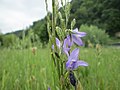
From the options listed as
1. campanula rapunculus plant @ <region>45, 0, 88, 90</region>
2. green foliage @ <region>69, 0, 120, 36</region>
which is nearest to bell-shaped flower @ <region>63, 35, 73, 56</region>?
campanula rapunculus plant @ <region>45, 0, 88, 90</region>

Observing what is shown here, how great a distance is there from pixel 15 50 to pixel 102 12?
43.9 m

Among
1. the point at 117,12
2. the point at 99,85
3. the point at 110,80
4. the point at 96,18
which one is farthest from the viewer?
the point at 96,18

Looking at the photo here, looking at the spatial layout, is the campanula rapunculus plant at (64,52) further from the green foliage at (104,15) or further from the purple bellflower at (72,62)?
the green foliage at (104,15)

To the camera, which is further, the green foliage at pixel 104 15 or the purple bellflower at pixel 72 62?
the green foliage at pixel 104 15

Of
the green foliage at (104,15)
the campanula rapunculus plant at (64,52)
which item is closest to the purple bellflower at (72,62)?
the campanula rapunculus plant at (64,52)

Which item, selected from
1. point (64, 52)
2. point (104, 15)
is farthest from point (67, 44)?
point (104, 15)

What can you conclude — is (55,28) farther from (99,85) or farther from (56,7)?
(99,85)

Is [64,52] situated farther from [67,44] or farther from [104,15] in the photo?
[104,15]

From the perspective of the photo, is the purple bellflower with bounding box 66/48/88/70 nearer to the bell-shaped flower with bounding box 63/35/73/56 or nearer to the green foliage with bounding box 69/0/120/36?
the bell-shaped flower with bounding box 63/35/73/56

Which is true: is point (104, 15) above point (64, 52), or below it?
below

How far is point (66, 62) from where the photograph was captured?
809mm

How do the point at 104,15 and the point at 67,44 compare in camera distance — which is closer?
the point at 67,44

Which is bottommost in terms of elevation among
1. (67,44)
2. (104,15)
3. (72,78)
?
(104,15)

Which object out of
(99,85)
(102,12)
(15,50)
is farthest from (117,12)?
(99,85)
